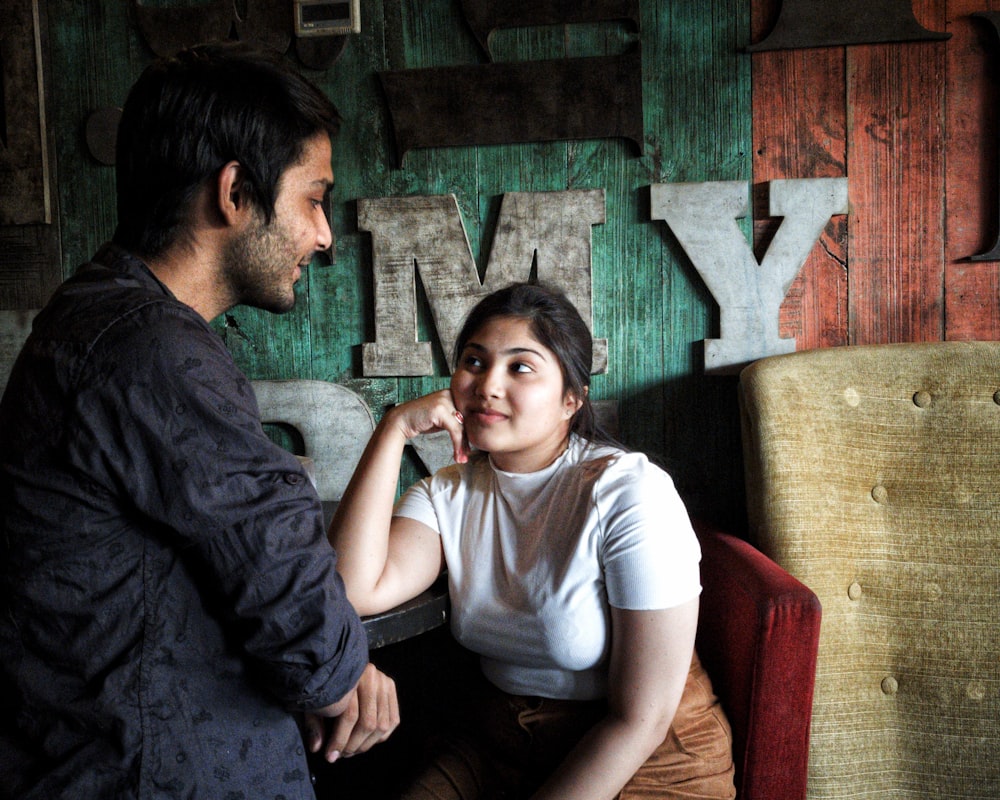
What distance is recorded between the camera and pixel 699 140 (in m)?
2.24

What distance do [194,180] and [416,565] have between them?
33.0 inches

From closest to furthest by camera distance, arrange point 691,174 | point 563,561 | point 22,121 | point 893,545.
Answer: point 563,561
point 893,545
point 691,174
point 22,121

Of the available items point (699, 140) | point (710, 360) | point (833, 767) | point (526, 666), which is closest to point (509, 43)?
point (699, 140)

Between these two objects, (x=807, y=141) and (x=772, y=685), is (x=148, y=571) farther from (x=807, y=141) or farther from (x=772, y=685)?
(x=807, y=141)

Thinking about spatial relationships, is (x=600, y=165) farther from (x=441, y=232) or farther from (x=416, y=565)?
(x=416, y=565)

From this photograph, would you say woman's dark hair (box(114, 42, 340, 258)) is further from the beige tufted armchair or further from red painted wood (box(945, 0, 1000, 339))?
red painted wood (box(945, 0, 1000, 339))

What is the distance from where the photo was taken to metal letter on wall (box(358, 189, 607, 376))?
7.50 feet

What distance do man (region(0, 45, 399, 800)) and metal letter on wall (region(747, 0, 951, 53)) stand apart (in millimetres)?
1853

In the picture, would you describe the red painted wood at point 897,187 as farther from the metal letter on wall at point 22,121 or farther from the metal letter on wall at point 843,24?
the metal letter on wall at point 22,121

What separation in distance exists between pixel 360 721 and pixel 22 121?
87.8 inches

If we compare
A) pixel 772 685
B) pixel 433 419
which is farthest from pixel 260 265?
pixel 772 685

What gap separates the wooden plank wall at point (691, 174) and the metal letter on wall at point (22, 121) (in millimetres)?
78

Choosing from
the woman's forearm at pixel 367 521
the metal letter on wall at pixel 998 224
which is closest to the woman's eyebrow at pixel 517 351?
the woman's forearm at pixel 367 521

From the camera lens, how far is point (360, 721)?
1.20m
